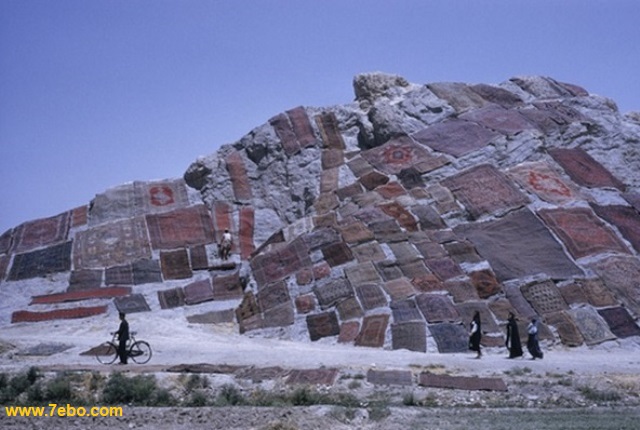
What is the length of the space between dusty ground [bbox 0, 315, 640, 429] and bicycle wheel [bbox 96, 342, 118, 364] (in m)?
0.27

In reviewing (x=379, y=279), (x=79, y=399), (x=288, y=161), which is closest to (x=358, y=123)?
(x=288, y=161)

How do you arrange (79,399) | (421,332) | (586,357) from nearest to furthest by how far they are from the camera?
1. (79,399)
2. (586,357)
3. (421,332)

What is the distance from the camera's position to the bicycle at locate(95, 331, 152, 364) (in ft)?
53.8

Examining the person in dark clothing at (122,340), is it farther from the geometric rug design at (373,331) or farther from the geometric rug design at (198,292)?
the geometric rug design at (198,292)

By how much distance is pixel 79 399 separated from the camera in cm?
1221

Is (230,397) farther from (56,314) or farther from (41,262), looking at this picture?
(41,262)

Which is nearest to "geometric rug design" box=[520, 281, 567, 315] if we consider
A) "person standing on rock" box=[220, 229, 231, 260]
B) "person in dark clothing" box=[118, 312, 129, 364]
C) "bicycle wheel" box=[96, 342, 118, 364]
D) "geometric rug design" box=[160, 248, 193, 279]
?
"person in dark clothing" box=[118, 312, 129, 364]

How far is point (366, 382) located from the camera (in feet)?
44.5

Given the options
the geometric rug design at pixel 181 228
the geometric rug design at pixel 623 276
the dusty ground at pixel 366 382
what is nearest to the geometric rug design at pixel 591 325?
the dusty ground at pixel 366 382

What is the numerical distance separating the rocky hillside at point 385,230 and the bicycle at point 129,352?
4342 millimetres

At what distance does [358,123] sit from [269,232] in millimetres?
5924

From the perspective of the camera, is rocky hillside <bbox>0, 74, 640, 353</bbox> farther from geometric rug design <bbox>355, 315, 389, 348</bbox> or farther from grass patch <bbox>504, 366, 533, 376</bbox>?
grass patch <bbox>504, 366, 533, 376</bbox>

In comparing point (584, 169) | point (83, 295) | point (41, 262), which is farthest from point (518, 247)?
point (41, 262)

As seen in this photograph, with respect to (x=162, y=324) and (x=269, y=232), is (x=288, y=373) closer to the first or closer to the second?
(x=162, y=324)
